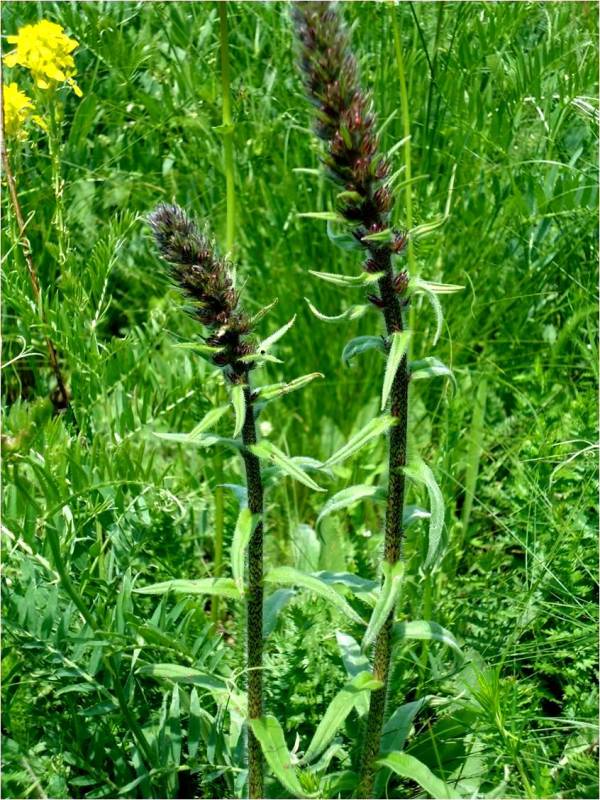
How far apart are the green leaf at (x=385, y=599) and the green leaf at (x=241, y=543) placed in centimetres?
21

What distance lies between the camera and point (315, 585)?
5.49ft

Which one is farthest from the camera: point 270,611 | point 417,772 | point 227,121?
point 227,121

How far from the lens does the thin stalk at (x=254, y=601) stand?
5.56ft

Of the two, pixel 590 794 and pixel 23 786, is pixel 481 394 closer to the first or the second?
pixel 590 794

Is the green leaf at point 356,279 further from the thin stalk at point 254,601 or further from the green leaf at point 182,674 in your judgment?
the green leaf at point 182,674

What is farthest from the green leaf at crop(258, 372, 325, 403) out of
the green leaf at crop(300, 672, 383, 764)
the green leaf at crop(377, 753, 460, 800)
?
the green leaf at crop(377, 753, 460, 800)

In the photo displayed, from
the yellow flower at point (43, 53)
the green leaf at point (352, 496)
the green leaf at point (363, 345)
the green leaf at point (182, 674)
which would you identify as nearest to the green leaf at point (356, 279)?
the green leaf at point (363, 345)

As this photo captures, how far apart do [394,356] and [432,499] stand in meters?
0.23

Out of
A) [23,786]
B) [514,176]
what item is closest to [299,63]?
[23,786]

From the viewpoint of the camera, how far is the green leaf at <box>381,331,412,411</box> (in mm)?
1524

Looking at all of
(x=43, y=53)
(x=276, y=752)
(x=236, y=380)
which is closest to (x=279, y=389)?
(x=236, y=380)

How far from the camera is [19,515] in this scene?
2.19 meters

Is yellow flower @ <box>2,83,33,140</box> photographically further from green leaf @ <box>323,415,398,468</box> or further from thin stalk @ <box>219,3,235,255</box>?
green leaf @ <box>323,415,398,468</box>

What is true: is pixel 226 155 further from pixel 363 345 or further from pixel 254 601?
pixel 254 601
